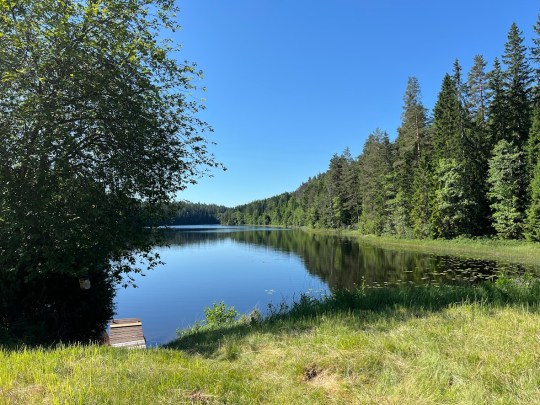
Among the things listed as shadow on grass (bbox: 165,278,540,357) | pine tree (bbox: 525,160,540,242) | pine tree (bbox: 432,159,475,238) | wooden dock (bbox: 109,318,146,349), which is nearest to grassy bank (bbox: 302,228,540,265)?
pine tree (bbox: 525,160,540,242)

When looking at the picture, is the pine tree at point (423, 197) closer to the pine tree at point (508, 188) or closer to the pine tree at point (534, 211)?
the pine tree at point (508, 188)

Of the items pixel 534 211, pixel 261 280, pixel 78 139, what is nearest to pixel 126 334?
pixel 78 139

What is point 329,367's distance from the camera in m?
4.39

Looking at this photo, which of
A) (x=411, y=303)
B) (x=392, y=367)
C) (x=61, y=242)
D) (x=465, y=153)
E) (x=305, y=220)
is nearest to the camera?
(x=392, y=367)

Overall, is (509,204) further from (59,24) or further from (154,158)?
(59,24)

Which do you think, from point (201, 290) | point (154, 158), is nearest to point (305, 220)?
point (201, 290)

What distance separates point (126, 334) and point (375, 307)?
10.8 metres

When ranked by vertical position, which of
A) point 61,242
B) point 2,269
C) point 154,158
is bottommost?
point 2,269

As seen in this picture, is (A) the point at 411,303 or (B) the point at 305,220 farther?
(B) the point at 305,220

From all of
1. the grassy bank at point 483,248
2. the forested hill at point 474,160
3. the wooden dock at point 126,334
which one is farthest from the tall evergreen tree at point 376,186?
the wooden dock at point 126,334

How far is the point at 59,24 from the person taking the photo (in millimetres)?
8000

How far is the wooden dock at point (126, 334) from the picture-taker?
1314 cm

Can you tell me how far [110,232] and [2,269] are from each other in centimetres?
247

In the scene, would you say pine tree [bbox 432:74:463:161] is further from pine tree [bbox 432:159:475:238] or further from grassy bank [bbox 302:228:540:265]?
grassy bank [bbox 302:228:540:265]
